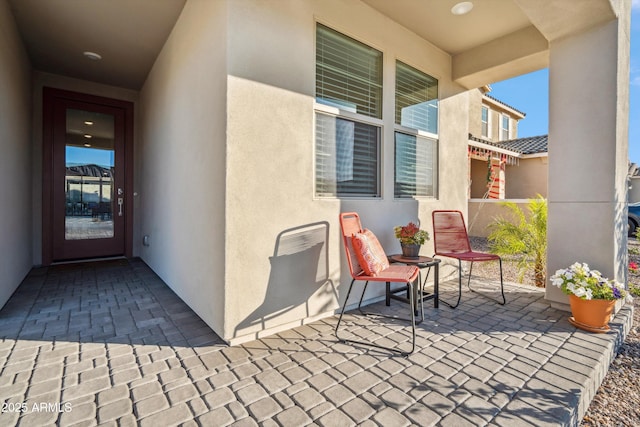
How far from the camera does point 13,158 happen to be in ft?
12.1

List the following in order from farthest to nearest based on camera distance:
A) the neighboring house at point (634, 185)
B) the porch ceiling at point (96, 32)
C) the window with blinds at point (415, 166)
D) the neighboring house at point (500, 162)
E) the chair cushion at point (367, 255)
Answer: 1. the neighboring house at point (634, 185)
2. the neighboring house at point (500, 162)
3. the window with blinds at point (415, 166)
4. the porch ceiling at point (96, 32)
5. the chair cushion at point (367, 255)

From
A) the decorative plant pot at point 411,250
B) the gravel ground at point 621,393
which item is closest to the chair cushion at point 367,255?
the decorative plant pot at point 411,250

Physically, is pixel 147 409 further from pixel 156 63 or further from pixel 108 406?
pixel 156 63

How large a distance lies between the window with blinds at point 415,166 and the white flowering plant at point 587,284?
69.9 inches

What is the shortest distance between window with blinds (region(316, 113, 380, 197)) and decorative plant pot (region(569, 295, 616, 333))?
7.10 feet

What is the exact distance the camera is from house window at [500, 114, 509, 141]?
1485cm

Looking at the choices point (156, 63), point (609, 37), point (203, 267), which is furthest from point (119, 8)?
point (609, 37)

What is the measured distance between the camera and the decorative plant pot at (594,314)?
272cm

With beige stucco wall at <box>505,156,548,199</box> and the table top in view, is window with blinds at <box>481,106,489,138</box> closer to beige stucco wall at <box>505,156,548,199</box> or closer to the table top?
beige stucco wall at <box>505,156,548,199</box>

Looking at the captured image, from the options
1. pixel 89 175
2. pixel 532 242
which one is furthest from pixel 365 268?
pixel 89 175

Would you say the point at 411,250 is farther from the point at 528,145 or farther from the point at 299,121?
the point at 528,145

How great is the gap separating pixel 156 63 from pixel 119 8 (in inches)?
48.3

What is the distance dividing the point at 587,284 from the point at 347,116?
2739mm

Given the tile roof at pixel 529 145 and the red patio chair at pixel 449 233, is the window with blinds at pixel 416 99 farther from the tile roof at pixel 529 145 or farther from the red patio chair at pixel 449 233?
the tile roof at pixel 529 145
